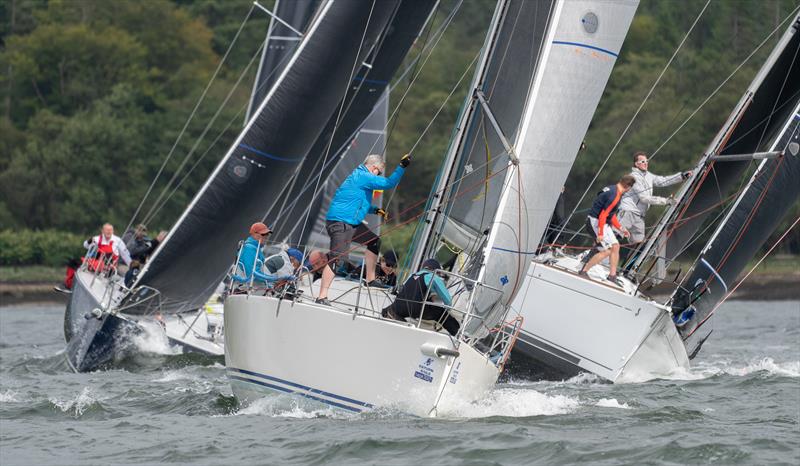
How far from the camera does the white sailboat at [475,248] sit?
403 inches

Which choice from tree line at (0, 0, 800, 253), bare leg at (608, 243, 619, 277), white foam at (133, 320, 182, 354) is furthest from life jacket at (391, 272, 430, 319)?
tree line at (0, 0, 800, 253)

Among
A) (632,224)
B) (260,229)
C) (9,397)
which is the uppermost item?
(632,224)

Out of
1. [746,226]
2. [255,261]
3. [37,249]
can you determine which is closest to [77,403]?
[255,261]

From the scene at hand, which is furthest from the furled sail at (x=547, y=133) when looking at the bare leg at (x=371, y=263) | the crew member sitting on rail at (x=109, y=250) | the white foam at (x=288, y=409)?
the crew member sitting on rail at (x=109, y=250)

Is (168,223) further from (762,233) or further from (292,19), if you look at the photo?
(762,233)

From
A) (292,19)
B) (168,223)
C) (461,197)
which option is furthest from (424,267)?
(168,223)

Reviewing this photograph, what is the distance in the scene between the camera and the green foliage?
41.9m

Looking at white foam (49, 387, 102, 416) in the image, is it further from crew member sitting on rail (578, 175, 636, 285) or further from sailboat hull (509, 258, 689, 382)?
crew member sitting on rail (578, 175, 636, 285)

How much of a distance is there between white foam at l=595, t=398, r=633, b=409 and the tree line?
25857mm

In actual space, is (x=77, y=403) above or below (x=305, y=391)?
below

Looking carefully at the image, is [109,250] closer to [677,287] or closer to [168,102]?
[677,287]

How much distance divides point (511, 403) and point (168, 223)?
127 ft

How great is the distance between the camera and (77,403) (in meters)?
12.1

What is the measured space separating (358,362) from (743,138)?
7396 millimetres
